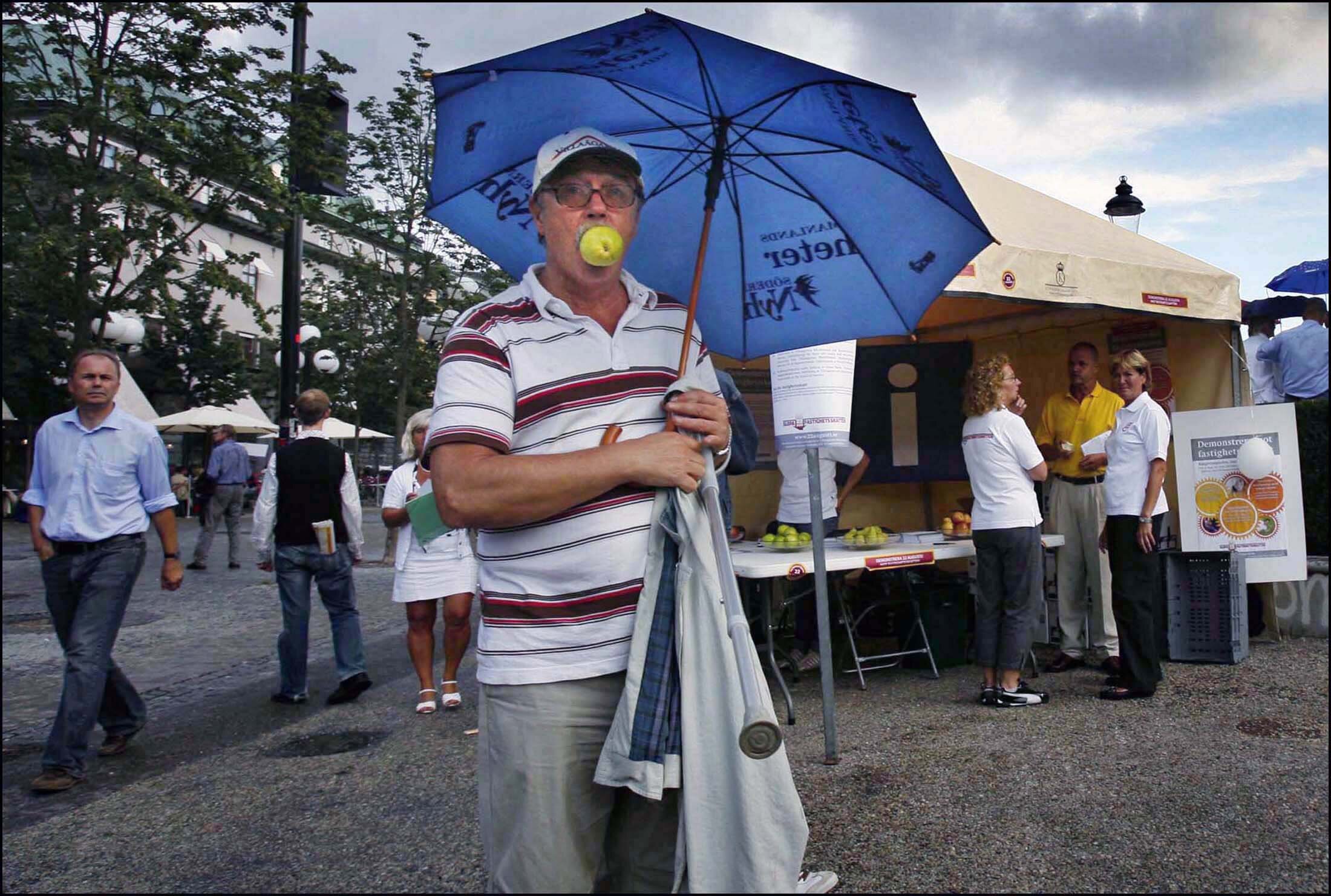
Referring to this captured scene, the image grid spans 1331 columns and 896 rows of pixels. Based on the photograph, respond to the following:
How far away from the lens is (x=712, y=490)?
1862 millimetres

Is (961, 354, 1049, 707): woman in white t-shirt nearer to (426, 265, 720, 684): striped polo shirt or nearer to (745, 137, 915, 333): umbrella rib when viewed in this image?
(745, 137, 915, 333): umbrella rib

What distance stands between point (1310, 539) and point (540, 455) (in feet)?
29.1

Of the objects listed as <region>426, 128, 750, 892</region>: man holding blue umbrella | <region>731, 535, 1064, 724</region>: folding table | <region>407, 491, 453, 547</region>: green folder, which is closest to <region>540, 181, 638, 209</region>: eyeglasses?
<region>426, 128, 750, 892</region>: man holding blue umbrella

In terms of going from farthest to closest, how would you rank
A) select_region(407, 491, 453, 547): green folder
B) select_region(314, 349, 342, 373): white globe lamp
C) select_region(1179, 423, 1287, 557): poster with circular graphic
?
select_region(314, 349, 342, 373): white globe lamp
select_region(1179, 423, 1287, 557): poster with circular graphic
select_region(407, 491, 453, 547): green folder

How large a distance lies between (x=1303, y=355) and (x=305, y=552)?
8.44 meters

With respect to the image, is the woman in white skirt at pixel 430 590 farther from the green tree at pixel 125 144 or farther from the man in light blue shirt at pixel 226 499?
the man in light blue shirt at pixel 226 499

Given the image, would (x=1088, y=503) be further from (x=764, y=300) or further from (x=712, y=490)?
(x=712, y=490)

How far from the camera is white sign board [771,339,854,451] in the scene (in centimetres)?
491

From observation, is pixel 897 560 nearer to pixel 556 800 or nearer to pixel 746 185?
pixel 746 185

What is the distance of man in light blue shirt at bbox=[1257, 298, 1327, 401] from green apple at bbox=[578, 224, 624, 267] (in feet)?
28.5

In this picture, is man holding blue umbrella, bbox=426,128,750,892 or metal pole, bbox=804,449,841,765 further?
metal pole, bbox=804,449,841,765

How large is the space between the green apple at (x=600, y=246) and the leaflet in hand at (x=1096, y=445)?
5.79 meters

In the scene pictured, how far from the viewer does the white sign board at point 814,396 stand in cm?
491

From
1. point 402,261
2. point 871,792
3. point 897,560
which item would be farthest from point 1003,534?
point 402,261
